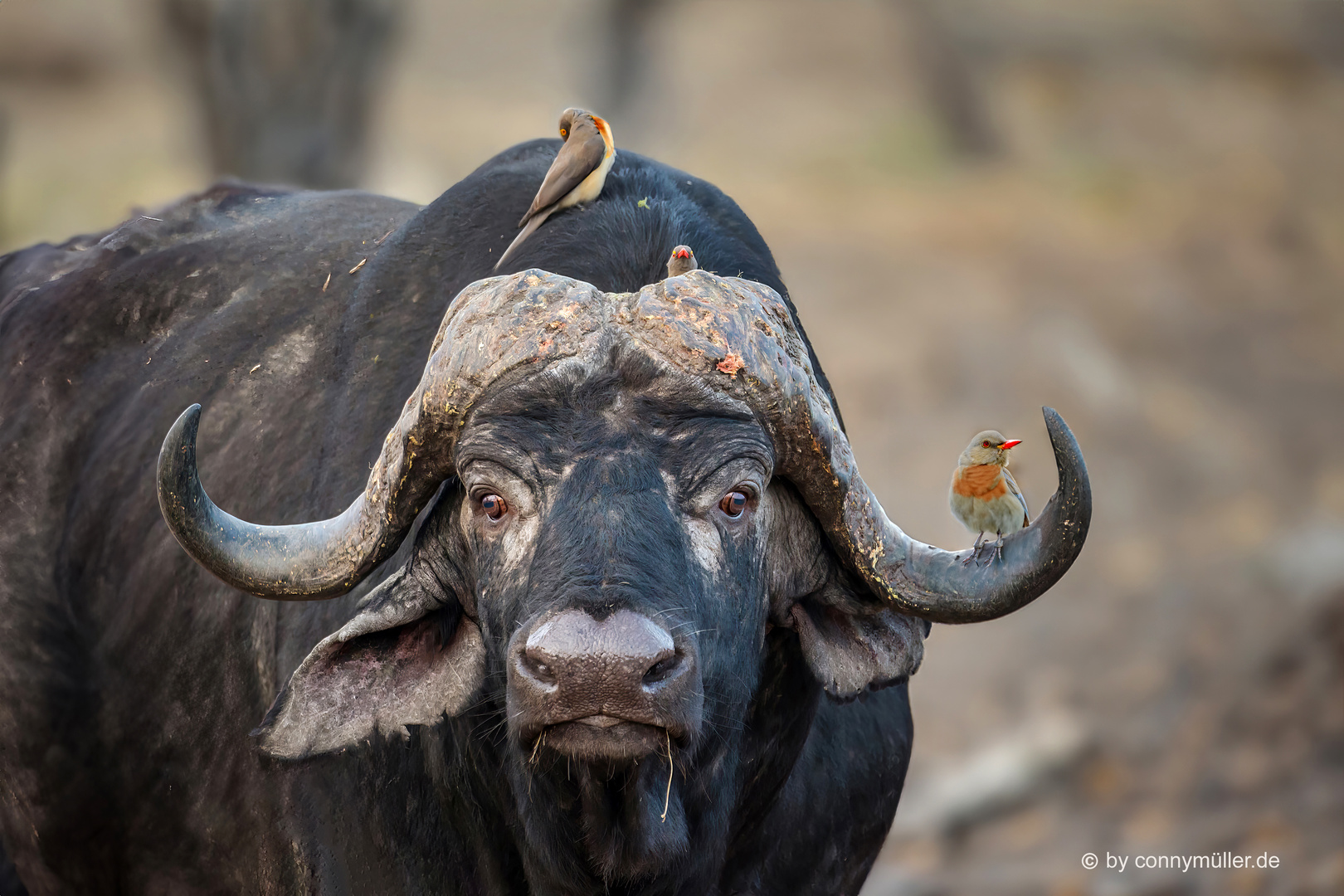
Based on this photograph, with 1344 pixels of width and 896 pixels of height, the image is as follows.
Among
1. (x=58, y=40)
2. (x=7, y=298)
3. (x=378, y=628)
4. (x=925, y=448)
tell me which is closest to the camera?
(x=378, y=628)

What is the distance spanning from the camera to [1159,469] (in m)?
13.7

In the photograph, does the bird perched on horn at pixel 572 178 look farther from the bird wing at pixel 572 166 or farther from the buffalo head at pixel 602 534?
the buffalo head at pixel 602 534

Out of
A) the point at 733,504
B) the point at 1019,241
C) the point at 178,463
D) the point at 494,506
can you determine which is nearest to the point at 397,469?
the point at 494,506

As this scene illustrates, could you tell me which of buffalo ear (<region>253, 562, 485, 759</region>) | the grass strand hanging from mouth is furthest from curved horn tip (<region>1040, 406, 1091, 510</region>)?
buffalo ear (<region>253, 562, 485, 759</region>)

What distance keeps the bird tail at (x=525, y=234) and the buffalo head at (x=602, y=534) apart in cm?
54

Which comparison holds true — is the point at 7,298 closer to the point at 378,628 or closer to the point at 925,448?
the point at 378,628

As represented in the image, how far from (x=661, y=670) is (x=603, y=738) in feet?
0.64

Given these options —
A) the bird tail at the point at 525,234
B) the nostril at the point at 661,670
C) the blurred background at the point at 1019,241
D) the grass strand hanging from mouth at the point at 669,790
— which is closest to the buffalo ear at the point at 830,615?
the grass strand hanging from mouth at the point at 669,790

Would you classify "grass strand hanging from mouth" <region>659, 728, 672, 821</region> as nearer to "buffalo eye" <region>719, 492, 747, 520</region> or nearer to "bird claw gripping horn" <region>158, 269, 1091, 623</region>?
"buffalo eye" <region>719, 492, 747, 520</region>

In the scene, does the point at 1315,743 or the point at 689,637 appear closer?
the point at 689,637

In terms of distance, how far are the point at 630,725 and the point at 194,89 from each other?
43.7ft

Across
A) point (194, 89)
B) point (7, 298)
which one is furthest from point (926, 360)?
point (7, 298)

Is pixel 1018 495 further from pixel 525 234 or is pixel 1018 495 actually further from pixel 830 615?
pixel 525 234

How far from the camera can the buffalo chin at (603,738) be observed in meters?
3.16
